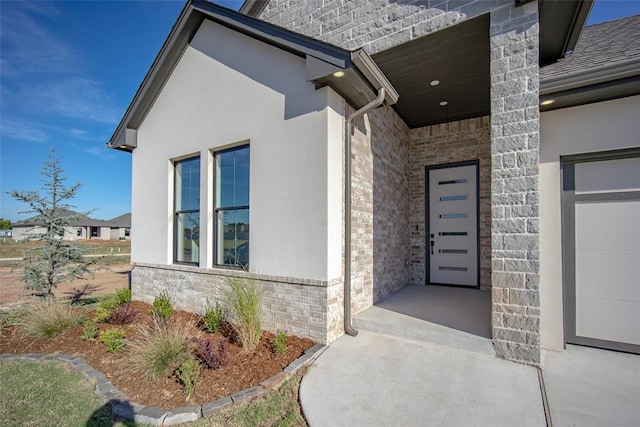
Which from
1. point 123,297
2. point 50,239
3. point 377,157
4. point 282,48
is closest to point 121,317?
point 123,297

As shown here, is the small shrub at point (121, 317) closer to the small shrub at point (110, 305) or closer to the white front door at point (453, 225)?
the small shrub at point (110, 305)

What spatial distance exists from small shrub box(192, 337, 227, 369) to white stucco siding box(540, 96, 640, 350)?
3993mm

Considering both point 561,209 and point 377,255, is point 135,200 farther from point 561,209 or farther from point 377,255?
point 561,209

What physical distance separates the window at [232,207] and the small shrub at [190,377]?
1.87 metres

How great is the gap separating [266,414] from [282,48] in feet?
15.1

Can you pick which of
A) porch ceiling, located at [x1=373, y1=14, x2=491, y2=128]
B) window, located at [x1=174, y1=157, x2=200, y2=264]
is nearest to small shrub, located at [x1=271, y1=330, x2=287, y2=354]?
window, located at [x1=174, y1=157, x2=200, y2=264]

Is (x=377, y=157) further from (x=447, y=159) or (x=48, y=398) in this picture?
(x=48, y=398)

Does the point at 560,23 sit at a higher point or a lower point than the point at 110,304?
higher

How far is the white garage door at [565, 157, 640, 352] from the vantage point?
3.46 meters

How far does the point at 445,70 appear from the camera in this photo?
4574 millimetres

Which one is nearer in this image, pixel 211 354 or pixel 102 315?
pixel 211 354

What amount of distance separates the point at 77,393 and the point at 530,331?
16.1 feet

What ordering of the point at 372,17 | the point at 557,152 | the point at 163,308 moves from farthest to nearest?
1. the point at 163,308
2. the point at 372,17
3. the point at 557,152

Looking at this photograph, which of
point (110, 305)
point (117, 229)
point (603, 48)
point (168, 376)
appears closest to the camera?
point (168, 376)
